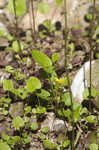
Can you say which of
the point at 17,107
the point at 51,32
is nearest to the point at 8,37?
the point at 51,32

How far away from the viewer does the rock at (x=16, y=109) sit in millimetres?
1972

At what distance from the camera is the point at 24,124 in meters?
1.89

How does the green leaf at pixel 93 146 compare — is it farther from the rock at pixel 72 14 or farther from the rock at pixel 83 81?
the rock at pixel 72 14

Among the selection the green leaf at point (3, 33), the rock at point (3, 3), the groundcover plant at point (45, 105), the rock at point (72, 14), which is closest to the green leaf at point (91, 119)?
the groundcover plant at point (45, 105)

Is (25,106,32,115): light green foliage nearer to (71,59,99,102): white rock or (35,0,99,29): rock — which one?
(71,59,99,102): white rock

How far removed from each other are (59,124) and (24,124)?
10.1 inches

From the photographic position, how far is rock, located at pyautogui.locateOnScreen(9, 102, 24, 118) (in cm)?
197

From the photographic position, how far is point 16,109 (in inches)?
79.0

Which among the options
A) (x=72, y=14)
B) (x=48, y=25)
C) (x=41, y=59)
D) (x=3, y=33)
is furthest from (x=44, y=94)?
(x=72, y=14)

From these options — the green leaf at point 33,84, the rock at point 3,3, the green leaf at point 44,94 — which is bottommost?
the green leaf at point 44,94

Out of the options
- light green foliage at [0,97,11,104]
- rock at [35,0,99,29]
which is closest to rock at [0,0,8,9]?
rock at [35,0,99,29]

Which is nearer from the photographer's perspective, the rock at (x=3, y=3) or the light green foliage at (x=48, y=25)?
the light green foliage at (x=48, y=25)

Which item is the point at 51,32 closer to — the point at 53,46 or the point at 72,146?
the point at 53,46

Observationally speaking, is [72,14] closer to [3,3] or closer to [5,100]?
[3,3]
